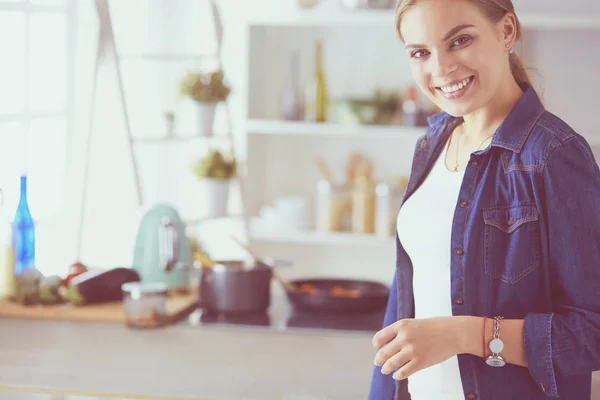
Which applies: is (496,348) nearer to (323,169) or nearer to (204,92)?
(204,92)

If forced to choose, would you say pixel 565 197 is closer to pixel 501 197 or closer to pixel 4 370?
pixel 501 197

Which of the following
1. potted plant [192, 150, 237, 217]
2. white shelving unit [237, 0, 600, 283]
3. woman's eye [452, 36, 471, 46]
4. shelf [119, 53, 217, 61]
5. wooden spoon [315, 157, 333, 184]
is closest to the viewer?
woman's eye [452, 36, 471, 46]

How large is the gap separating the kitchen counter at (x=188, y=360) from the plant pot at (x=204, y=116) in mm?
1650

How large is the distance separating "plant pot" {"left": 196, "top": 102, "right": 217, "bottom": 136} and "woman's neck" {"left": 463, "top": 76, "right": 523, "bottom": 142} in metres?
2.45

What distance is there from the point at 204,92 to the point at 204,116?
0.12 meters

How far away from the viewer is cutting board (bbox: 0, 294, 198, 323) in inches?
99.6

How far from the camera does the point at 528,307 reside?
58.7 inches

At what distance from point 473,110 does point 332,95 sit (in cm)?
300

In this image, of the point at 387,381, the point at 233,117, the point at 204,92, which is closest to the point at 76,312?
the point at 387,381

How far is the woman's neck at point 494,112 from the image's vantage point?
1.59 m

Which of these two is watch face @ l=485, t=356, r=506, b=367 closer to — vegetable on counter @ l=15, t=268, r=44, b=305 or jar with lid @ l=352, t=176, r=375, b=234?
vegetable on counter @ l=15, t=268, r=44, b=305

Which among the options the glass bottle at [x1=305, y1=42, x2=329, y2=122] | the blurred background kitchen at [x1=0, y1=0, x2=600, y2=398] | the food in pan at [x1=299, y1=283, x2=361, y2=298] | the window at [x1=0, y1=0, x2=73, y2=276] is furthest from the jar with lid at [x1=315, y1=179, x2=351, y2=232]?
the food in pan at [x1=299, y1=283, x2=361, y2=298]

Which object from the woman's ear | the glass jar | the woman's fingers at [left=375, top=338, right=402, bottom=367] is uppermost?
the woman's ear

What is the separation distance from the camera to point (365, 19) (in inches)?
160
